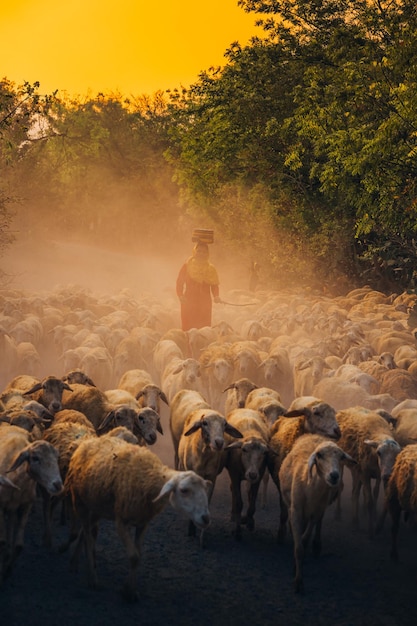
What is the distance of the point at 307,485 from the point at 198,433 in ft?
6.25

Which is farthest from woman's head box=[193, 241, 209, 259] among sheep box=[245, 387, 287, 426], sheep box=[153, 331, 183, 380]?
sheep box=[245, 387, 287, 426]

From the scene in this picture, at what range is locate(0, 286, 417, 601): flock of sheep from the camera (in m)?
7.61

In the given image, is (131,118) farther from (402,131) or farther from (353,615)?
(353,615)

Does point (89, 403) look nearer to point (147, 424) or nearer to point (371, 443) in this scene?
point (147, 424)

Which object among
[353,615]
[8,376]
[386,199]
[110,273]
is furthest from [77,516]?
[110,273]

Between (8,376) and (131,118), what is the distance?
54.8m

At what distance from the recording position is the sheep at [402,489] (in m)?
8.40

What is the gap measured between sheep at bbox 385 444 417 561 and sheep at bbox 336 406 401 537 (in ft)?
0.68

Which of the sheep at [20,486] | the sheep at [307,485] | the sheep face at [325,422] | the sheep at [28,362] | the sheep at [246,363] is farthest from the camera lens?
the sheep at [28,362]

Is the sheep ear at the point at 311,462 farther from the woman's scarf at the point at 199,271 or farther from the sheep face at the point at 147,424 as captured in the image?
the woman's scarf at the point at 199,271

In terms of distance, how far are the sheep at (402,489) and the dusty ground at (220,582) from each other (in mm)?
Answer: 418

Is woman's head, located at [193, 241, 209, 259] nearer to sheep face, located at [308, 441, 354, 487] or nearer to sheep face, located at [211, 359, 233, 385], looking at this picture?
sheep face, located at [211, 359, 233, 385]

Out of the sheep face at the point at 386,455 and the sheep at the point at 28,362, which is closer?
the sheep face at the point at 386,455

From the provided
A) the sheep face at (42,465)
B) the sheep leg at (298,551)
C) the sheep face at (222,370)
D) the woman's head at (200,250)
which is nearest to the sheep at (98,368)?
the sheep face at (222,370)
